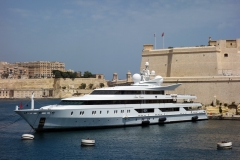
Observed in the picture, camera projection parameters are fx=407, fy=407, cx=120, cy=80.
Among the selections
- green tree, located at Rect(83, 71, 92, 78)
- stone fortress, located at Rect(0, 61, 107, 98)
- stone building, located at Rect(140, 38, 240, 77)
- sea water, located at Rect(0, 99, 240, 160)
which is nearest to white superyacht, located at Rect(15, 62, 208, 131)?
sea water, located at Rect(0, 99, 240, 160)

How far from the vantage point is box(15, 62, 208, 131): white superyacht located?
90.6ft

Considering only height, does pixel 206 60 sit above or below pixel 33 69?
below

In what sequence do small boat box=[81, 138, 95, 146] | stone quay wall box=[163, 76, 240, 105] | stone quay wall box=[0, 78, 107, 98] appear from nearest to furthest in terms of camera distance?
small boat box=[81, 138, 95, 146] < stone quay wall box=[163, 76, 240, 105] < stone quay wall box=[0, 78, 107, 98]

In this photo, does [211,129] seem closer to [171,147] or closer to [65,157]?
[171,147]

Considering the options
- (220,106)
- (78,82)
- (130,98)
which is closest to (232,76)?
(220,106)

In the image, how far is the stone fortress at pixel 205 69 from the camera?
3988 cm

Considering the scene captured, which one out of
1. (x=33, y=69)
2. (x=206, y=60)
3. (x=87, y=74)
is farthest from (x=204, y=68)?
(x=33, y=69)

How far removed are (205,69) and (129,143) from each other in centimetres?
Result: 2041

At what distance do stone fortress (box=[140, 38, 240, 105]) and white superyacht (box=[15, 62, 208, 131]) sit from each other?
573cm

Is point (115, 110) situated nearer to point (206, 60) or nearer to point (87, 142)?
point (87, 142)

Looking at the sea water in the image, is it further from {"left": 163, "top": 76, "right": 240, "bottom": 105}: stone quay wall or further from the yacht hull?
{"left": 163, "top": 76, "right": 240, "bottom": 105}: stone quay wall

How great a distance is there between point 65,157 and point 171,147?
6.31 meters

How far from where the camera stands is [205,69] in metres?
42.4

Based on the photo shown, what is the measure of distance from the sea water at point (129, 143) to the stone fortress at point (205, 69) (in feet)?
29.0
